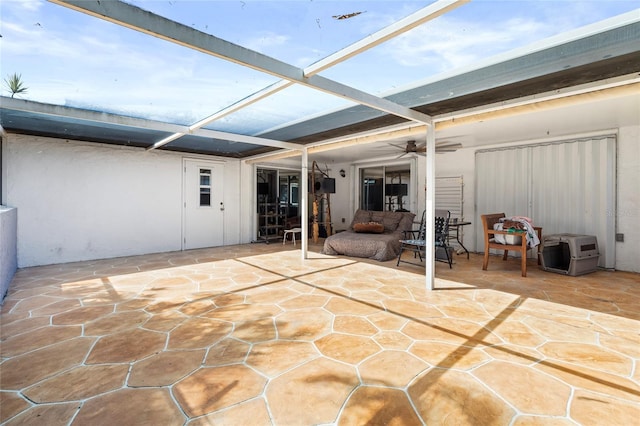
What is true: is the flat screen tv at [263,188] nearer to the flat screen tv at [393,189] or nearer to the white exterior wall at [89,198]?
the white exterior wall at [89,198]

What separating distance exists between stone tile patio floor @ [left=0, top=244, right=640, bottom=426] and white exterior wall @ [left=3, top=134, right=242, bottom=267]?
60.6 inches

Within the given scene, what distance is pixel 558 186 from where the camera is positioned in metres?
5.70

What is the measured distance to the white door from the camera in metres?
7.33

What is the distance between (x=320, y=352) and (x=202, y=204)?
6.34 metres

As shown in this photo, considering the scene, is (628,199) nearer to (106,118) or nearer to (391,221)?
(391,221)

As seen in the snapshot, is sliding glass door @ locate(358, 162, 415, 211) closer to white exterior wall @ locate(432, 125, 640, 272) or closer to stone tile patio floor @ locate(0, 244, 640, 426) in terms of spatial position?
white exterior wall @ locate(432, 125, 640, 272)

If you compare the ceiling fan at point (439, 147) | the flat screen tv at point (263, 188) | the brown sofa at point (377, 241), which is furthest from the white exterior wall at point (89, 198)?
the ceiling fan at point (439, 147)

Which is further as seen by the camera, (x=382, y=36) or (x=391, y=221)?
(x=391, y=221)

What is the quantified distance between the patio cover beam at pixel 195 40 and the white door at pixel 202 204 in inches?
230

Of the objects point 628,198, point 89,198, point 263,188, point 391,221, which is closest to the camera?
point 628,198

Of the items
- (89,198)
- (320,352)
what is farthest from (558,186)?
(89,198)

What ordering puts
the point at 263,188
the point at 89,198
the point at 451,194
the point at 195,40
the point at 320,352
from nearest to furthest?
the point at 195,40, the point at 320,352, the point at 89,198, the point at 451,194, the point at 263,188

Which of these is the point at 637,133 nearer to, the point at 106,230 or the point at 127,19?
the point at 127,19

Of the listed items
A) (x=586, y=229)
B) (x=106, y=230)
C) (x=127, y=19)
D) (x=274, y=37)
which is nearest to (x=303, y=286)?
(x=274, y=37)
